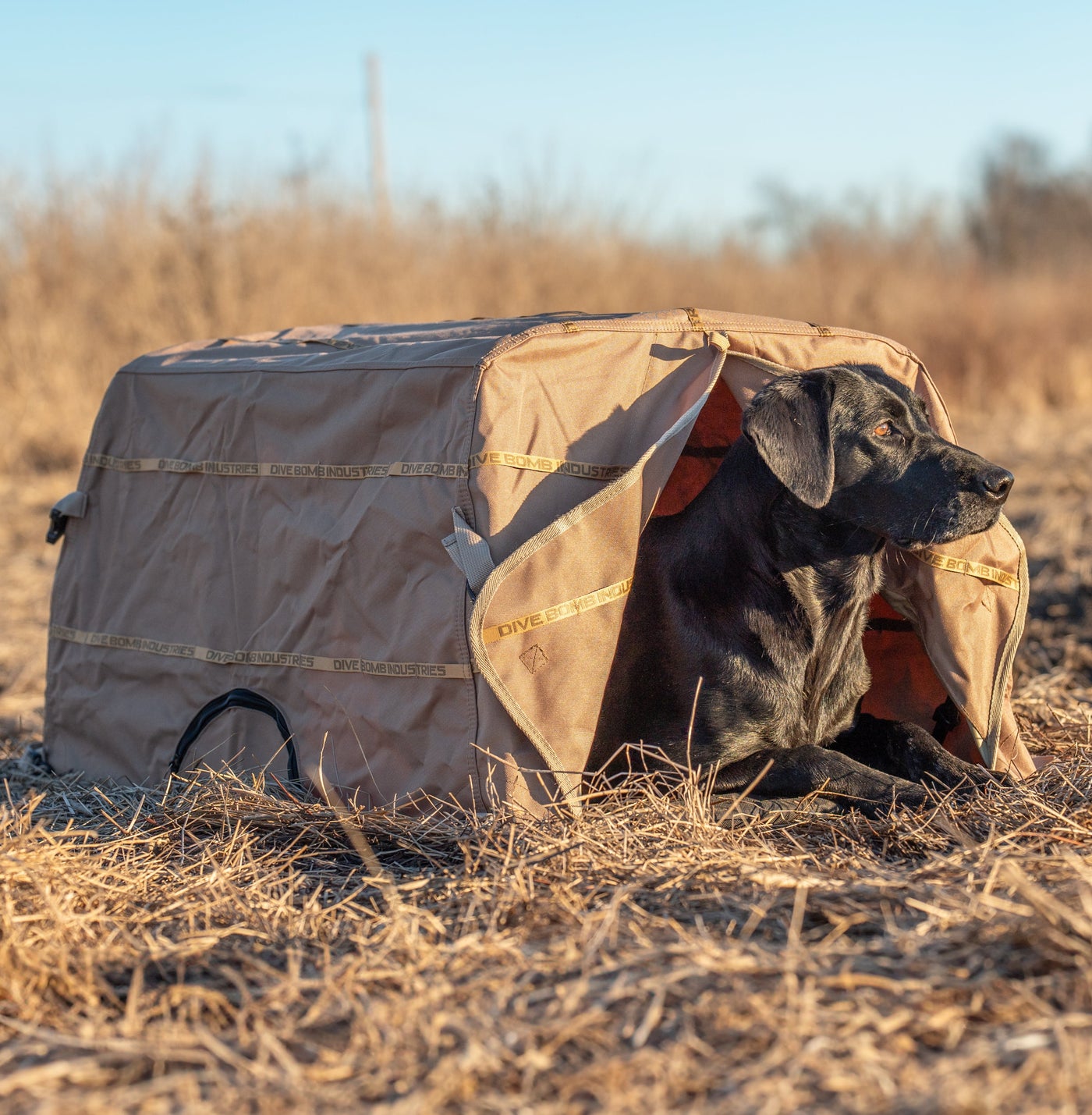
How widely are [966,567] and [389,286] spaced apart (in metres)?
11.4

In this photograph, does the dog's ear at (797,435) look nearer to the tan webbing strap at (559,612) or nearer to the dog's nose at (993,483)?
the dog's nose at (993,483)

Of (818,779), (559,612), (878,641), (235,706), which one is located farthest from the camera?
(878,641)

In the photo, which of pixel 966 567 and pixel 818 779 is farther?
pixel 966 567

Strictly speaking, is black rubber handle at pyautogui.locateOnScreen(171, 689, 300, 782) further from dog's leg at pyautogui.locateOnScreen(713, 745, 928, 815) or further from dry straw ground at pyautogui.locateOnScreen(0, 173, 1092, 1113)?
dog's leg at pyautogui.locateOnScreen(713, 745, 928, 815)

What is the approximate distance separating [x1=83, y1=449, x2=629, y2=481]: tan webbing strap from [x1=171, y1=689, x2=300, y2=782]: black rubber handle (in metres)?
0.74

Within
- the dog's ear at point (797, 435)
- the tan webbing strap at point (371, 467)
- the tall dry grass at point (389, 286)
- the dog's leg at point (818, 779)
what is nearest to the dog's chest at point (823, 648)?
the dog's leg at point (818, 779)

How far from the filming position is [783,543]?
3705 mm

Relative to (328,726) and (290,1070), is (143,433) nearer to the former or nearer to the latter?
A: (328,726)

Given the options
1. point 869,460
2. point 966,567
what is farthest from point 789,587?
point 966,567

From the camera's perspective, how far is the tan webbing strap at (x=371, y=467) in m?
3.43

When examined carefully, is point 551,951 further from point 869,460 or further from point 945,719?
point 945,719

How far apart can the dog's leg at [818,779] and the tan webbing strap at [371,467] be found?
968 mm

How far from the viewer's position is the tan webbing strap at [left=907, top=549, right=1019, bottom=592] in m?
3.76

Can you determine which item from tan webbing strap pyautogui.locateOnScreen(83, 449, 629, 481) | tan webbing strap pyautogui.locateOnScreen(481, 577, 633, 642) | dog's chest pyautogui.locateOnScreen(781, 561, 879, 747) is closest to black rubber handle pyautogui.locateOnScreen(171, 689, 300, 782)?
tan webbing strap pyautogui.locateOnScreen(83, 449, 629, 481)
